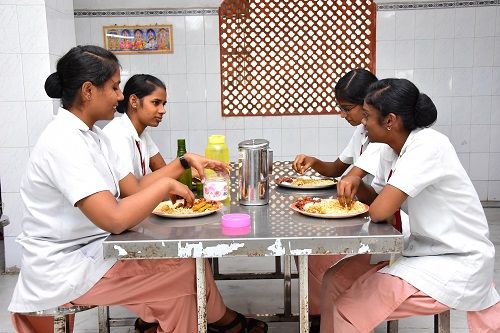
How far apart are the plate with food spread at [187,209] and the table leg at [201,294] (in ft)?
0.57

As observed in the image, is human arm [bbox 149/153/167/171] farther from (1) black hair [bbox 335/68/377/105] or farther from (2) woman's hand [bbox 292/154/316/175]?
(1) black hair [bbox 335/68/377/105]

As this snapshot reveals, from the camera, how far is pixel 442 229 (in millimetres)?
1678

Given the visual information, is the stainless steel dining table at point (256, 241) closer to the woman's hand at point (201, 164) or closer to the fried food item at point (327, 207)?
the fried food item at point (327, 207)

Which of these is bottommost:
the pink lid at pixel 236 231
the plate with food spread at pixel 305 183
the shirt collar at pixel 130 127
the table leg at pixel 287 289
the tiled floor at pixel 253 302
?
the tiled floor at pixel 253 302

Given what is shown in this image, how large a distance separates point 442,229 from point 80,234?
48.0 inches

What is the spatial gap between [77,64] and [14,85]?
1.91 metres

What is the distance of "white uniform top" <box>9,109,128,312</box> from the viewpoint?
1.58 m

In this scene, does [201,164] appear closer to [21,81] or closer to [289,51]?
[21,81]

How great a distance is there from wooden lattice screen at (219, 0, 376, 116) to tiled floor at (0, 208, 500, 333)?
1779 millimetres

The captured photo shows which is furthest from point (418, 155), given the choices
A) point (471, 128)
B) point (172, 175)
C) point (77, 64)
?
point (471, 128)

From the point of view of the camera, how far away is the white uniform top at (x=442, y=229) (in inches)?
63.1

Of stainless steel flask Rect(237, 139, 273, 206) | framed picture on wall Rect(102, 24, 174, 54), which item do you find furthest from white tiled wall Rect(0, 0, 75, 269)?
stainless steel flask Rect(237, 139, 273, 206)

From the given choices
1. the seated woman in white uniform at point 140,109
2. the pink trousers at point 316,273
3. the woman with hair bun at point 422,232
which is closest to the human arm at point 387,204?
the woman with hair bun at point 422,232

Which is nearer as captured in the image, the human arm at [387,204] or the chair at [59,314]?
the human arm at [387,204]
